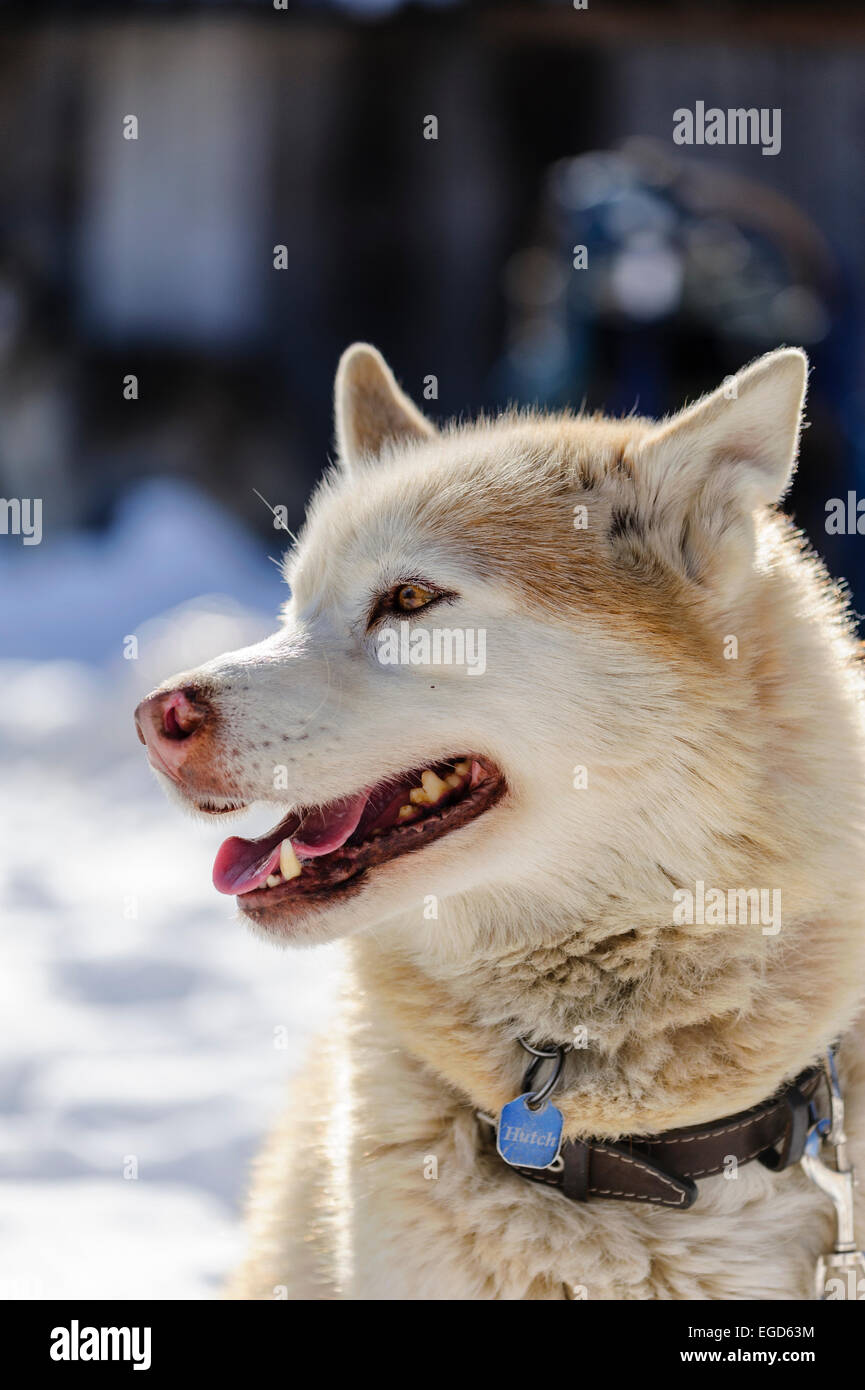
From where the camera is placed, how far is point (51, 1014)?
149 inches

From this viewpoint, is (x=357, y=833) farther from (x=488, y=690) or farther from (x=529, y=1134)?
(x=529, y=1134)

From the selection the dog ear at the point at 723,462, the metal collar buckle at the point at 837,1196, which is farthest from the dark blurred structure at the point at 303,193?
the metal collar buckle at the point at 837,1196

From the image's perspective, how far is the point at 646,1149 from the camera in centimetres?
171

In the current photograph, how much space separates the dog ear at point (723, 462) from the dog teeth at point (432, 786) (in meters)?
0.47

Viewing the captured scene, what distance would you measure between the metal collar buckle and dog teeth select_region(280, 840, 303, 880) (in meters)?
0.82

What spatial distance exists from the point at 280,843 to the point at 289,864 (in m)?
0.05

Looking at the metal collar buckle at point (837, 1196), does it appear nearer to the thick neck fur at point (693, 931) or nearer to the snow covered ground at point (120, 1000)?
the thick neck fur at point (693, 931)

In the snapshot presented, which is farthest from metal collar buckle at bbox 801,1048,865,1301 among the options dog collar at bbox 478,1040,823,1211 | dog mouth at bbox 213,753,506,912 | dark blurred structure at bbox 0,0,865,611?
dark blurred structure at bbox 0,0,865,611

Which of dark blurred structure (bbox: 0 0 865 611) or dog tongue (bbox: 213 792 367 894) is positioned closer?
dog tongue (bbox: 213 792 367 894)

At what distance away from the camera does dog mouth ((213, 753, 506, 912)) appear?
173 cm

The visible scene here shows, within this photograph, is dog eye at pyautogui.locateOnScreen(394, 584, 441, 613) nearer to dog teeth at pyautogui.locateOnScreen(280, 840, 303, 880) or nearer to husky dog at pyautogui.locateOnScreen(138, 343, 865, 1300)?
husky dog at pyautogui.locateOnScreen(138, 343, 865, 1300)

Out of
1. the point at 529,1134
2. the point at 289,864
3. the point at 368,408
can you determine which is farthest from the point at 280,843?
the point at 368,408
